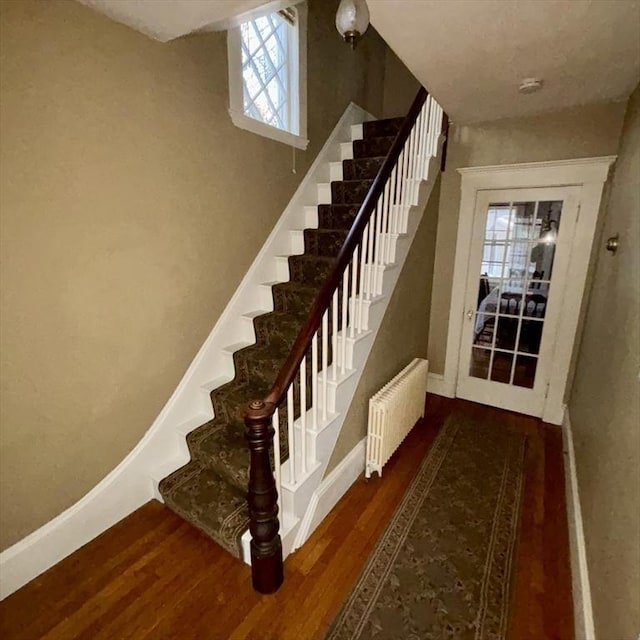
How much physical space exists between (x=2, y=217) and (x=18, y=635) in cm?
169

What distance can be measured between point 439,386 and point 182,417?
2533 mm

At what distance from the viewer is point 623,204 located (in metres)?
2.01

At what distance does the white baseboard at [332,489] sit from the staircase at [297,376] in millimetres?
55

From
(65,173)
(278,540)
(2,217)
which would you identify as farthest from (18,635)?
(65,173)

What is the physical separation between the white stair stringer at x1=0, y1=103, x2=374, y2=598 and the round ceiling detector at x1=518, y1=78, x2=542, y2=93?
1.50 metres

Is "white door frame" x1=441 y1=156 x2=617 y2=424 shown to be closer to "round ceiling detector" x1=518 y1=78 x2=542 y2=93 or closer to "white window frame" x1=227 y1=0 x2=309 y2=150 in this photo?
"round ceiling detector" x1=518 y1=78 x2=542 y2=93

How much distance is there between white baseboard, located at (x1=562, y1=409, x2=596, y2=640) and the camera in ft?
4.35

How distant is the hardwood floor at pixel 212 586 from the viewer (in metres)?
1.40

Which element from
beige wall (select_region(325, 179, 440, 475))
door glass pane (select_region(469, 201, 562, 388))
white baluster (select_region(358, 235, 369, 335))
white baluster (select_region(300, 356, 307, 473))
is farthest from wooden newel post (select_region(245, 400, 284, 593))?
door glass pane (select_region(469, 201, 562, 388))

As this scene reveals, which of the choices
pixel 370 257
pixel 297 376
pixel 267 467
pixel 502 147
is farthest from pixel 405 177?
pixel 267 467

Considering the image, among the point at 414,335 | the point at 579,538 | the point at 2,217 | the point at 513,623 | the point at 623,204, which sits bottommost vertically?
the point at 513,623

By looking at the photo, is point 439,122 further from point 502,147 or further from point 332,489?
point 332,489

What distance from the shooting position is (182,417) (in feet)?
7.14

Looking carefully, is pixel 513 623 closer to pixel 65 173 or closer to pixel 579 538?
pixel 579 538
